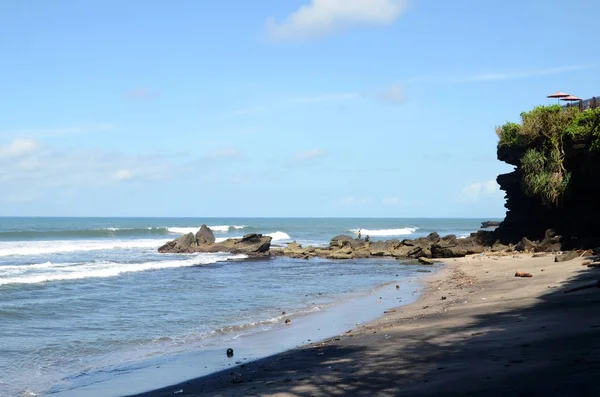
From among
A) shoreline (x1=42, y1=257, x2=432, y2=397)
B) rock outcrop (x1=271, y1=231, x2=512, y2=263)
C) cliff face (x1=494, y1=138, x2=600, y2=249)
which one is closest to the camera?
shoreline (x1=42, y1=257, x2=432, y2=397)

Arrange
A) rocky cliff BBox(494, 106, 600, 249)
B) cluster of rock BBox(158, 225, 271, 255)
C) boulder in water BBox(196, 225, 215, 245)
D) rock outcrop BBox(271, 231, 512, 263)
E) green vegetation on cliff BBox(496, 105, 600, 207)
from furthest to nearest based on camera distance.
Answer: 1. boulder in water BBox(196, 225, 215, 245)
2. cluster of rock BBox(158, 225, 271, 255)
3. rock outcrop BBox(271, 231, 512, 263)
4. green vegetation on cliff BBox(496, 105, 600, 207)
5. rocky cliff BBox(494, 106, 600, 249)

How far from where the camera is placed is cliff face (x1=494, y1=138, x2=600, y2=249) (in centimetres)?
2733

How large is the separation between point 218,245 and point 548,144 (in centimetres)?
2741

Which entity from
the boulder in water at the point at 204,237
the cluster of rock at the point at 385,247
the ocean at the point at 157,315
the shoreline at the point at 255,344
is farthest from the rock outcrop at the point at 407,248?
the shoreline at the point at 255,344

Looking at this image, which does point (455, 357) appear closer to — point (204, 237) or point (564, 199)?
point (564, 199)

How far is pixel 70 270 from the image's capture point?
30.4m

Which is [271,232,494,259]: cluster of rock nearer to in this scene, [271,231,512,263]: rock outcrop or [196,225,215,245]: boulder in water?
[271,231,512,263]: rock outcrop

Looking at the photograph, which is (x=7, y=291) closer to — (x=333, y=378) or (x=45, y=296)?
(x=45, y=296)

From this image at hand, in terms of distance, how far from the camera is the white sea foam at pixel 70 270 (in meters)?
25.3

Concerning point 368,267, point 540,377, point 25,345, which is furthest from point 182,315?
point 368,267

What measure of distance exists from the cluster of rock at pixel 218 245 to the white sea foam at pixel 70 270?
6.46 m

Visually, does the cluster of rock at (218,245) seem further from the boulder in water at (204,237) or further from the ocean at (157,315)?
the ocean at (157,315)

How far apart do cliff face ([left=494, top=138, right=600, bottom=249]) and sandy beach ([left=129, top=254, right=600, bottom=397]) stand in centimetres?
1478

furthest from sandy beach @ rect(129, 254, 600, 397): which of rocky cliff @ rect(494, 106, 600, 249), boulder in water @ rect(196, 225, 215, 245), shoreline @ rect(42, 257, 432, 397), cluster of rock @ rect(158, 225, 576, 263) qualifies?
boulder in water @ rect(196, 225, 215, 245)
